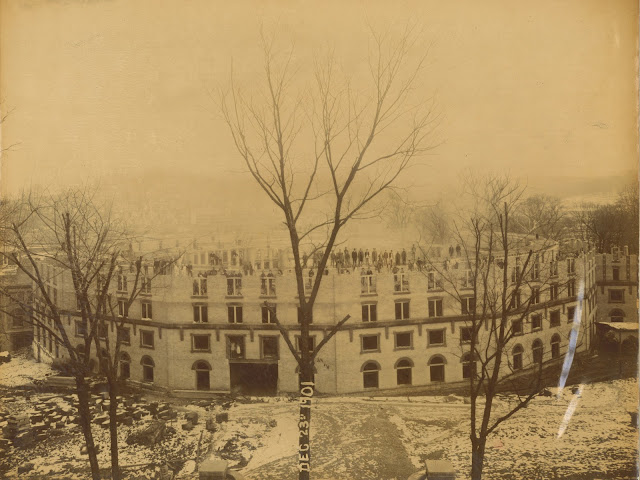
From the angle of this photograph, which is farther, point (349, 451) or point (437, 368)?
point (437, 368)

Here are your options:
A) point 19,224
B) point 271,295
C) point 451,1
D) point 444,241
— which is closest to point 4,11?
point 19,224

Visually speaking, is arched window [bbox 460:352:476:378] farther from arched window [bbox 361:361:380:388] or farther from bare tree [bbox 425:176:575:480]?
arched window [bbox 361:361:380:388]

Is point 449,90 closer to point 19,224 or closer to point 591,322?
point 591,322

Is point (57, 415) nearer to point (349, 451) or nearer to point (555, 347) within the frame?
point (349, 451)

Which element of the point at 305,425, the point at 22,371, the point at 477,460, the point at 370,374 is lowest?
the point at 477,460

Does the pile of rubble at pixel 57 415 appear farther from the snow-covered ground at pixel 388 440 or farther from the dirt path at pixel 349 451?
the dirt path at pixel 349 451

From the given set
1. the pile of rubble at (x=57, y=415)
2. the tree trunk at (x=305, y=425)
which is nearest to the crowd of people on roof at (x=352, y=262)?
the tree trunk at (x=305, y=425)

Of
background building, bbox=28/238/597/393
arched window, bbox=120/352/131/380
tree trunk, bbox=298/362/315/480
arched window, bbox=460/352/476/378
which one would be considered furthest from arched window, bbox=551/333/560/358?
arched window, bbox=120/352/131/380

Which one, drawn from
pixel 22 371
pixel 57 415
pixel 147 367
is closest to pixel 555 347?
pixel 147 367
